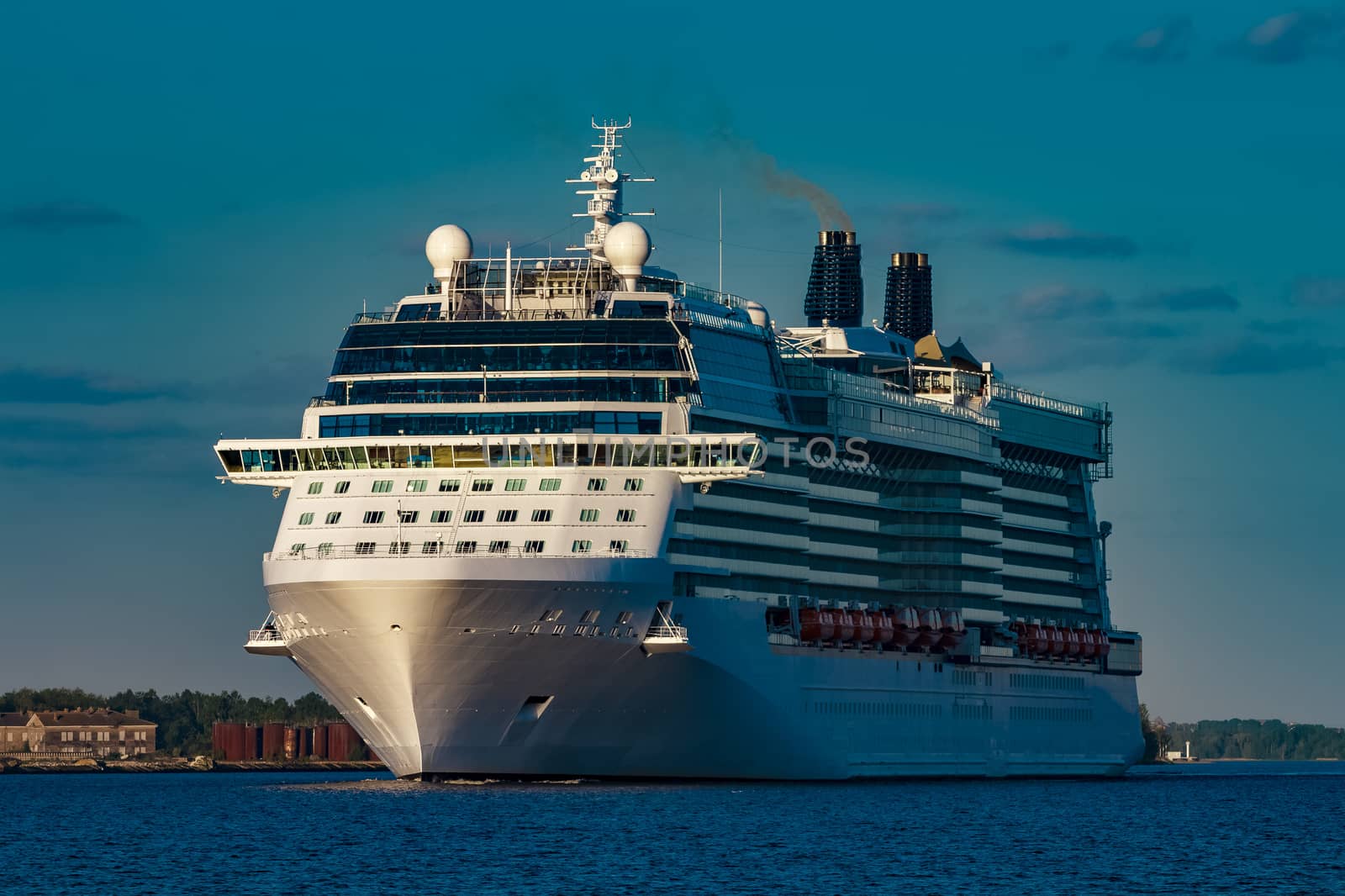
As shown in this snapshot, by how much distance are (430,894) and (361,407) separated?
28831mm

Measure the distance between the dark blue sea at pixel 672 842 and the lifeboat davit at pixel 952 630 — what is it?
237 inches

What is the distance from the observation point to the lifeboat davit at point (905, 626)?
4286 inches

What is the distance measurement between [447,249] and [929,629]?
2725cm

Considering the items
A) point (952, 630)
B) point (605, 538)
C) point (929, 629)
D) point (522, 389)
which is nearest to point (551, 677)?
point (605, 538)

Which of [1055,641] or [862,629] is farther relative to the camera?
[1055,641]

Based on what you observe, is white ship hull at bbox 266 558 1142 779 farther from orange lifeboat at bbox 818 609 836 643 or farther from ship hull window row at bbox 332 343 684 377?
ship hull window row at bbox 332 343 684 377

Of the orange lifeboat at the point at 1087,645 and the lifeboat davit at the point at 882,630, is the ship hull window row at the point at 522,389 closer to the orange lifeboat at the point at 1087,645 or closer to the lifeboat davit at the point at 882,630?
the lifeboat davit at the point at 882,630

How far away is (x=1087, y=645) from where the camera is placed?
127688 mm

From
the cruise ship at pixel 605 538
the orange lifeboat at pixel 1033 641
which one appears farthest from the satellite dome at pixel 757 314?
the orange lifeboat at pixel 1033 641

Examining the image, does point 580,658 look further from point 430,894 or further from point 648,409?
point 430,894

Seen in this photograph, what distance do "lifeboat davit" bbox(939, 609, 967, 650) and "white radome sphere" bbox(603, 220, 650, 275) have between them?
23.5 meters

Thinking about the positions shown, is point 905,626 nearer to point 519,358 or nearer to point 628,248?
point 628,248

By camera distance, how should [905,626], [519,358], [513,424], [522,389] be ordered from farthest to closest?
[905,626] → [519,358] → [522,389] → [513,424]

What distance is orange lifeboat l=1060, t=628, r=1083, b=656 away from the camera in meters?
125
